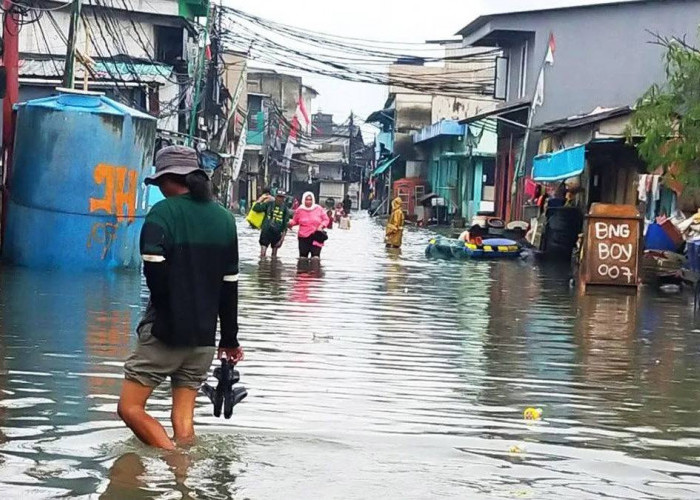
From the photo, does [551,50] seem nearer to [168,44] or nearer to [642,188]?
[642,188]

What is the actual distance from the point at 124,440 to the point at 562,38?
32.0 metres

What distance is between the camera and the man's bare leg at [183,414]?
6.61 meters

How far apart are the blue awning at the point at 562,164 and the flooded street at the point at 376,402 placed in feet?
31.0

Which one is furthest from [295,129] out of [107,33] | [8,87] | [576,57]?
[8,87]

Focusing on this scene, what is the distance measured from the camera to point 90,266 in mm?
18094

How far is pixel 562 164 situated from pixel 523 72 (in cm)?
1399

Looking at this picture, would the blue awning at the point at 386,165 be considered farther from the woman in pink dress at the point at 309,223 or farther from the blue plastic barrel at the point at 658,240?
the blue plastic barrel at the point at 658,240

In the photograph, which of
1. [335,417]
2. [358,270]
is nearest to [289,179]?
[358,270]

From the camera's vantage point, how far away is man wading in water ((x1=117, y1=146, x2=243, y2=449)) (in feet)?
20.6

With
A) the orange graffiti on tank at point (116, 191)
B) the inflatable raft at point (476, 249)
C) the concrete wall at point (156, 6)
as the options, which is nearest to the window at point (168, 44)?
the concrete wall at point (156, 6)

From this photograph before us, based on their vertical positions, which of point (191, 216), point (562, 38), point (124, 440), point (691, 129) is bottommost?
point (124, 440)

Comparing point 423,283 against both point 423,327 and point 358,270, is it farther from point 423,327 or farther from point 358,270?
point 423,327

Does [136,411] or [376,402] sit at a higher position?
[136,411]

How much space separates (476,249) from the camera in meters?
28.0
